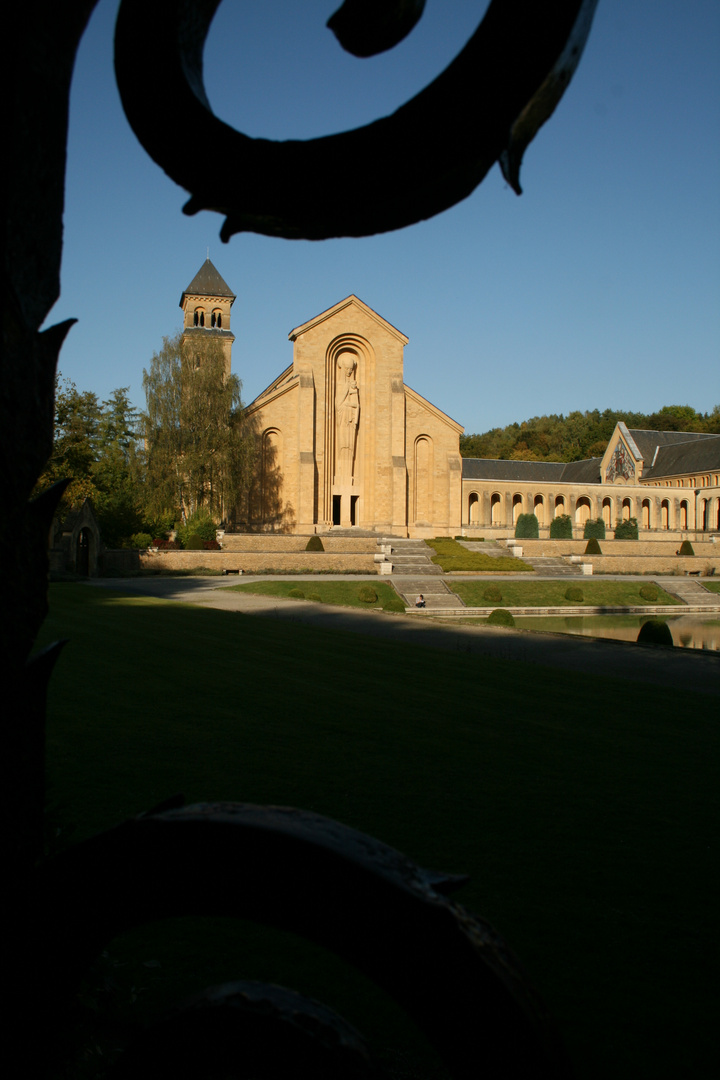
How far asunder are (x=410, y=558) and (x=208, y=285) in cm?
2451

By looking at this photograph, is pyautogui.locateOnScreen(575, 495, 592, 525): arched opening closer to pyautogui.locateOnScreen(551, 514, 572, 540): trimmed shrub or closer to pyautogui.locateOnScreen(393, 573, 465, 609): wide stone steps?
pyautogui.locateOnScreen(551, 514, 572, 540): trimmed shrub

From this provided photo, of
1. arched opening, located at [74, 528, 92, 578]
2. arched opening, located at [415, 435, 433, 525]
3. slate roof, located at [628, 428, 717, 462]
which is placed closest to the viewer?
arched opening, located at [74, 528, 92, 578]

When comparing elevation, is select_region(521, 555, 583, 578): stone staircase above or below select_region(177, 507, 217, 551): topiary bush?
below

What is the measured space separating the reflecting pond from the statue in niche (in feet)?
78.5

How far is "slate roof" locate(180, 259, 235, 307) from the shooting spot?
48938 mm

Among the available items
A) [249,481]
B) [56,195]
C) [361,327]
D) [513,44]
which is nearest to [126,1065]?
[56,195]

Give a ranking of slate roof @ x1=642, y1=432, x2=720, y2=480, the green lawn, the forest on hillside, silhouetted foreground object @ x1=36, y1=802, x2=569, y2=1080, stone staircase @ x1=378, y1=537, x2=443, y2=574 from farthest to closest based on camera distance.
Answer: the forest on hillside → slate roof @ x1=642, y1=432, x2=720, y2=480 → stone staircase @ x1=378, y1=537, x2=443, y2=574 → the green lawn → silhouetted foreground object @ x1=36, y1=802, x2=569, y2=1080

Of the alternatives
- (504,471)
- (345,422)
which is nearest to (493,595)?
(345,422)

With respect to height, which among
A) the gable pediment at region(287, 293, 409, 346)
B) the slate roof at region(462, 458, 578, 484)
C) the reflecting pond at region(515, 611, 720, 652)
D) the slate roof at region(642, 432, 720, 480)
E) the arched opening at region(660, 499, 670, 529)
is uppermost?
the gable pediment at region(287, 293, 409, 346)

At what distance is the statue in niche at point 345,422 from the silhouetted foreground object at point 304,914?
4588cm

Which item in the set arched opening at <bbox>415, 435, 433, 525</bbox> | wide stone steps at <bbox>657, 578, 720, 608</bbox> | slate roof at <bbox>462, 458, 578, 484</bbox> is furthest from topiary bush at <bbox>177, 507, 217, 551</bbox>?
slate roof at <bbox>462, 458, 578, 484</bbox>

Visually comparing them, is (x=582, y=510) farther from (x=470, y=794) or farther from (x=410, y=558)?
(x=470, y=794)

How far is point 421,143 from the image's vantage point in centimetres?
109

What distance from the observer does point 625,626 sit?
74.4ft
